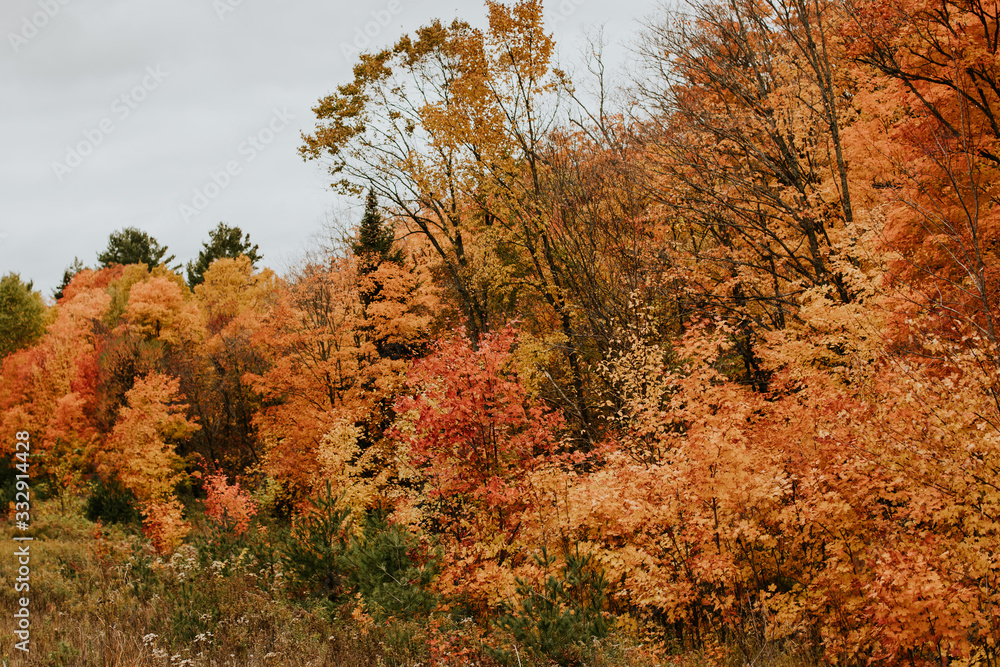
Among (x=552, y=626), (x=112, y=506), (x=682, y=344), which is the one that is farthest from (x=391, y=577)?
(x=112, y=506)

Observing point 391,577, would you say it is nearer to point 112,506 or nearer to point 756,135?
point 756,135

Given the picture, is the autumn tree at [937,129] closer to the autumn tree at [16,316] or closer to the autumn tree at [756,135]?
the autumn tree at [756,135]

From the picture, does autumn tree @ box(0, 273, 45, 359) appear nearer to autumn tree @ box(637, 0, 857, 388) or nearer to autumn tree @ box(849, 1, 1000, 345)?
autumn tree @ box(637, 0, 857, 388)

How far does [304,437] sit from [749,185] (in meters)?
16.9

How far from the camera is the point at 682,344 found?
13.3 metres

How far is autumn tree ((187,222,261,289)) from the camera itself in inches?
2041

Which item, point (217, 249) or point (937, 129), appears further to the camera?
point (217, 249)

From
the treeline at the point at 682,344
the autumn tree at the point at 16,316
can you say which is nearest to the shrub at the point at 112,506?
the treeline at the point at 682,344

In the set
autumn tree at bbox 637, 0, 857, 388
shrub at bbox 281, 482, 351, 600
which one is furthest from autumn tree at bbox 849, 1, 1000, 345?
shrub at bbox 281, 482, 351, 600

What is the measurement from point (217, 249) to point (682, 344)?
49.2 m

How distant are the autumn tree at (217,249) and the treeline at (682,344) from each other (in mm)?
26791

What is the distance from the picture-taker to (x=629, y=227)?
48.7ft

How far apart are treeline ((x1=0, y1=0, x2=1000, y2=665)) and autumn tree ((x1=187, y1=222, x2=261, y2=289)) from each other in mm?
26791

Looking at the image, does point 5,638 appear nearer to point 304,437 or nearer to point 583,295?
point 583,295
